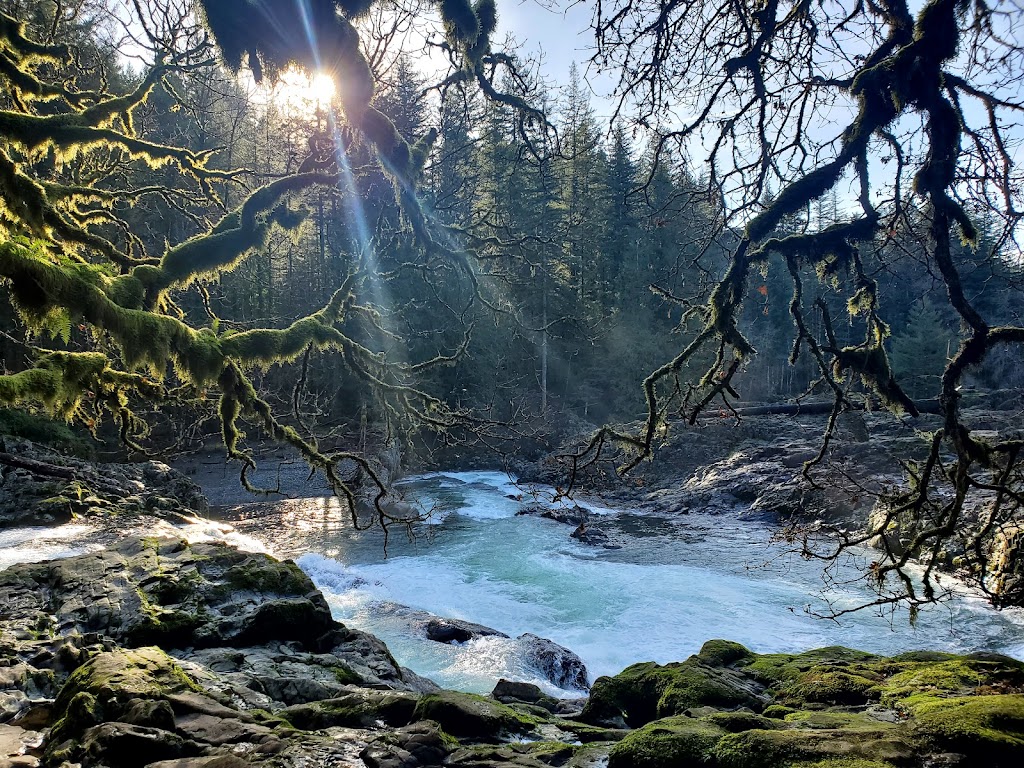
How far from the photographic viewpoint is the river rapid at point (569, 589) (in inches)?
376

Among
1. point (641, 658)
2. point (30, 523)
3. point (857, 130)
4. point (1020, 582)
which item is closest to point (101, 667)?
point (857, 130)

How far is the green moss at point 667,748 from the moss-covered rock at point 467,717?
1176mm

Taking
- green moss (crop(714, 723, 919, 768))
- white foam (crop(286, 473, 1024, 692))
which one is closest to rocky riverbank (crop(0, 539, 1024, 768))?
green moss (crop(714, 723, 919, 768))

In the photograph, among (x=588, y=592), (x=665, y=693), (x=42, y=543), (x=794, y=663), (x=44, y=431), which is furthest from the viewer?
(x=44, y=431)

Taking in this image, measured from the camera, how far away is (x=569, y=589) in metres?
12.7

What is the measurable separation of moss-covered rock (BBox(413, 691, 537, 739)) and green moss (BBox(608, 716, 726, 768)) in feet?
3.86

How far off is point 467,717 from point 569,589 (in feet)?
25.5

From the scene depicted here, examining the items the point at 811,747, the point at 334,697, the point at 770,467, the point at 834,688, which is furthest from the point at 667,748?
the point at 770,467

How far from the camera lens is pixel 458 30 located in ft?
16.7

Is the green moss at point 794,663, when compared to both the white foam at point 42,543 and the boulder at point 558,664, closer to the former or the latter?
the boulder at point 558,664

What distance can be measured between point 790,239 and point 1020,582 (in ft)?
29.9

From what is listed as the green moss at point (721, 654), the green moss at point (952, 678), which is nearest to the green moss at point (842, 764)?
the green moss at point (952, 678)

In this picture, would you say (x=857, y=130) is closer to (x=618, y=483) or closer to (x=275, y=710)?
(x=275, y=710)

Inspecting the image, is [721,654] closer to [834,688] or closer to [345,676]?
[834,688]
